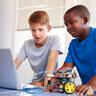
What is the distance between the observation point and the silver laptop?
1022mm

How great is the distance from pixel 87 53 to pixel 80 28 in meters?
0.15

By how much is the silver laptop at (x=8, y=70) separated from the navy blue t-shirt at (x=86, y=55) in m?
0.50

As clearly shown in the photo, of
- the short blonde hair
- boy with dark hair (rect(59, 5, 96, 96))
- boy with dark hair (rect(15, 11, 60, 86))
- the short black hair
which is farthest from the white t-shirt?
the short black hair

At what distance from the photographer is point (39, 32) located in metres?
1.71

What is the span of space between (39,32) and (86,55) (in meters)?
0.44

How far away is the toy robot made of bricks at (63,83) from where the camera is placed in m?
1.02

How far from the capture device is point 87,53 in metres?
1.41

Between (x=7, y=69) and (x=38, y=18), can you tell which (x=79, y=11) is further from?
(x=7, y=69)

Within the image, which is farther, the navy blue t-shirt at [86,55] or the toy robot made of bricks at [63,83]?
the navy blue t-shirt at [86,55]

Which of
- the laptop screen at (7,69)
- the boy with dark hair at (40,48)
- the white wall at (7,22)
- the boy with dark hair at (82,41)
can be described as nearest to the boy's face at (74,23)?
the boy with dark hair at (82,41)

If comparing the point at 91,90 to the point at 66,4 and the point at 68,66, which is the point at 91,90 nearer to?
the point at 68,66

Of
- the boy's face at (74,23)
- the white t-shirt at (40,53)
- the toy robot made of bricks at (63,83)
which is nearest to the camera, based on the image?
the toy robot made of bricks at (63,83)

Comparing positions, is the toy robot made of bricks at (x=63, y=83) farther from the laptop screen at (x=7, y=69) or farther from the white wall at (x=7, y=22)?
the white wall at (x=7, y=22)

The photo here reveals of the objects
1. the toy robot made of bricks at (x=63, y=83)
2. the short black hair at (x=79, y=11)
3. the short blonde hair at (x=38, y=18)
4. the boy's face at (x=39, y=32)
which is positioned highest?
the short black hair at (x=79, y=11)
